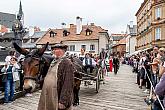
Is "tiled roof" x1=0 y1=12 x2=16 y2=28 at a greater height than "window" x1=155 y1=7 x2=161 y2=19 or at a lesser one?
greater

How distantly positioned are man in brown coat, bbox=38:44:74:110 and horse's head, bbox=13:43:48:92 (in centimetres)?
26

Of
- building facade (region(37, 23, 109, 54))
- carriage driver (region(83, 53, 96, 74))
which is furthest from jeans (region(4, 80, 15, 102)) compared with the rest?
building facade (region(37, 23, 109, 54))

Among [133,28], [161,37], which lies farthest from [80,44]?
[133,28]

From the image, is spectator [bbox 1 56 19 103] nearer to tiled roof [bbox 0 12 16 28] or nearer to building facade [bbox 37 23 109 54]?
building facade [bbox 37 23 109 54]

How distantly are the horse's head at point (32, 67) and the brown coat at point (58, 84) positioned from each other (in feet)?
0.86

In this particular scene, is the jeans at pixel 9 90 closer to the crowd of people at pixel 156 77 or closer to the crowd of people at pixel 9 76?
the crowd of people at pixel 9 76

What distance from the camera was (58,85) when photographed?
4742mm

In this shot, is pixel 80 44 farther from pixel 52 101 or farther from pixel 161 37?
pixel 52 101

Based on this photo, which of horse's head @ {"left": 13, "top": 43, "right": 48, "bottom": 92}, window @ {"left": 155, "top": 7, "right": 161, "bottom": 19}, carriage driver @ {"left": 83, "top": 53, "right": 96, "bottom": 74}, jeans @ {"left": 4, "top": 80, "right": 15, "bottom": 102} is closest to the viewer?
horse's head @ {"left": 13, "top": 43, "right": 48, "bottom": 92}

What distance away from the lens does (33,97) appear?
440 inches

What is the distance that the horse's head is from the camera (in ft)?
15.9

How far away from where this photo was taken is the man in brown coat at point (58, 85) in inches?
183

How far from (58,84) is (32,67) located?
0.64 meters

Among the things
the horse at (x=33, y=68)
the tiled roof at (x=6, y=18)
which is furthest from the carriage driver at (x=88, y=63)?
the tiled roof at (x=6, y=18)
